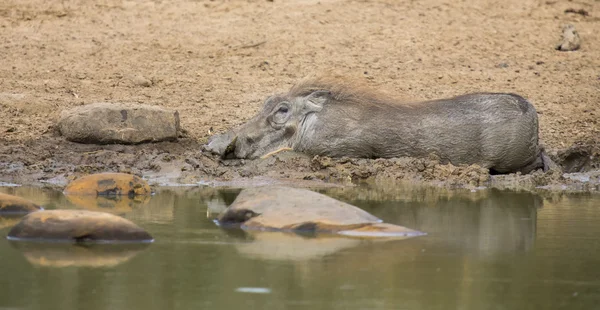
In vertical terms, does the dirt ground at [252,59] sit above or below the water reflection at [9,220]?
above

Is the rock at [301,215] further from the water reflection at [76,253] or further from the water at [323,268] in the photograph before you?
the water reflection at [76,253]

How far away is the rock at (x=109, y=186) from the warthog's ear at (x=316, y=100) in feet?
6.97

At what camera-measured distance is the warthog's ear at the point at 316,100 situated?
10039 mm

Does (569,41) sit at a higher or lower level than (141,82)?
higher

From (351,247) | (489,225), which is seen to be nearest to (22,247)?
(351,247)

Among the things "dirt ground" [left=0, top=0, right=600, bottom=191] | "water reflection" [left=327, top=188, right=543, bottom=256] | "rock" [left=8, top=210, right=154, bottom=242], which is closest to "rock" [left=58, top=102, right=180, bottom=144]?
"dirt ground" [left=0, top=0, right=600, bottom=191]

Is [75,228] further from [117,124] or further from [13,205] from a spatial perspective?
[117,124]

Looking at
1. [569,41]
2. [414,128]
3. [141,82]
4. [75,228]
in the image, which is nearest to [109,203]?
[75,228]

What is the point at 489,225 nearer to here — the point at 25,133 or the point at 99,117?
the point at 99,117

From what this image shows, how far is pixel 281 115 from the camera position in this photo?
33.5ft

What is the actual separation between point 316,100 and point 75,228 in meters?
4.34

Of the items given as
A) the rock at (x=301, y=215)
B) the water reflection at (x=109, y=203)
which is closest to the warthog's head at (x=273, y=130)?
the water reflection at (x=109, y=203)

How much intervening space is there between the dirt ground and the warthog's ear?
53 centimetres

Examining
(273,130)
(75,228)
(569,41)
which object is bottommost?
(75,228)
